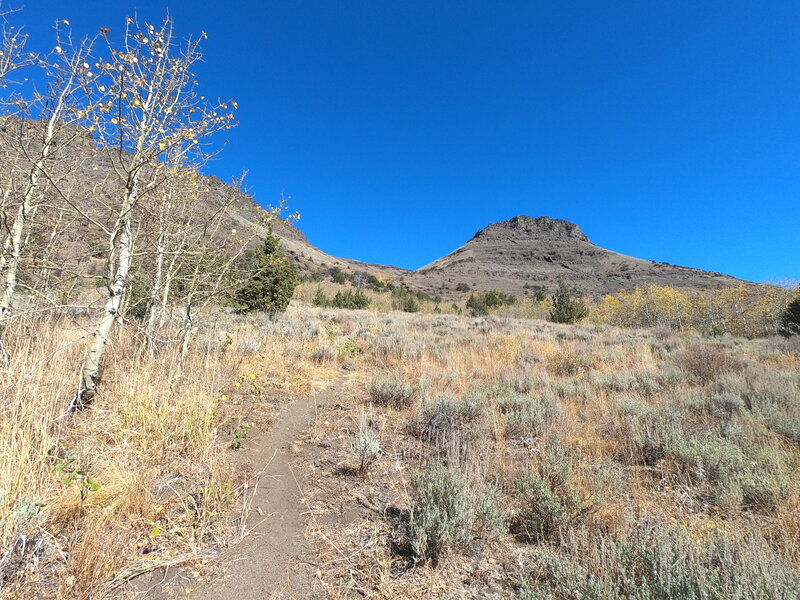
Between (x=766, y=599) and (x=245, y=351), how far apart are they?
7.27 meters

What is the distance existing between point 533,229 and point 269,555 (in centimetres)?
14881

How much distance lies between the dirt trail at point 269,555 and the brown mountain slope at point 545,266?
7532 centimetres

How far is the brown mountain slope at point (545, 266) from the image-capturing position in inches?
2911

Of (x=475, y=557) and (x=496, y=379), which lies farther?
(x=496, y=379)

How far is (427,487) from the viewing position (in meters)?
2.49

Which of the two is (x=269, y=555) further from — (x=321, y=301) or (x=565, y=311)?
(x=321, y=301)

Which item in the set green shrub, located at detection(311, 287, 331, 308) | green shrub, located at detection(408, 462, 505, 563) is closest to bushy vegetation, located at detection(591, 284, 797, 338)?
green shrub, located at detection(311, 287, 331, 308)

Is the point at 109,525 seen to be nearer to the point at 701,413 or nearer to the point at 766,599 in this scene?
the point at 766,599

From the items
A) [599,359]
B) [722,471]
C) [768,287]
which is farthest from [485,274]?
[722,471]

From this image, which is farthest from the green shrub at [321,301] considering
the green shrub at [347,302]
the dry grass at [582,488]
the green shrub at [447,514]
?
the green shrub at [447,514]

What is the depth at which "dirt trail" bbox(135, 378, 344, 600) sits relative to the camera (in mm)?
1942

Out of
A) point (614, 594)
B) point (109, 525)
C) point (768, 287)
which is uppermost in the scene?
point (768, 287)

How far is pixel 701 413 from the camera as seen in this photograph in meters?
4.64

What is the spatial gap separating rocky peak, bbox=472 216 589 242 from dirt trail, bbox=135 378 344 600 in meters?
139
